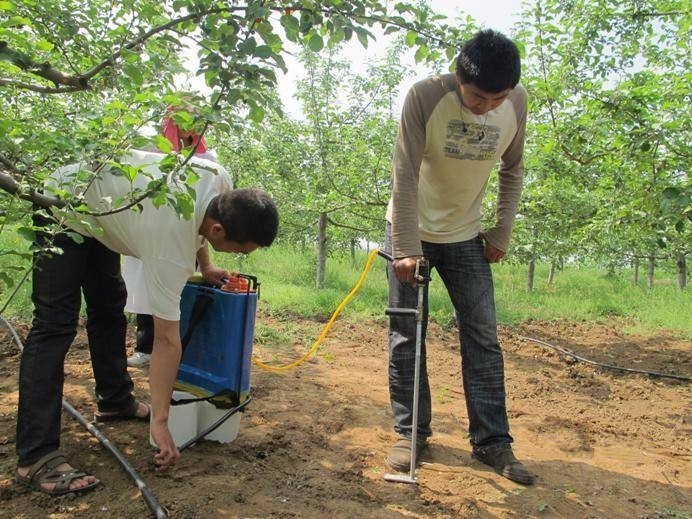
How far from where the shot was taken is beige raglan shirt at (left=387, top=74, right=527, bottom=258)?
93.4 inches

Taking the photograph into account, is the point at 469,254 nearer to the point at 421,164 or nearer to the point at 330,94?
the point at 421,164

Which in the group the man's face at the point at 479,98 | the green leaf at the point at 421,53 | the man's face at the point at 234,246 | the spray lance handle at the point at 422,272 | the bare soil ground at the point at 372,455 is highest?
the green leaf at the point at 421,53

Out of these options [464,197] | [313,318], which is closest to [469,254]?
[464,197]

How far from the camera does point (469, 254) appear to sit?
8.44 feet

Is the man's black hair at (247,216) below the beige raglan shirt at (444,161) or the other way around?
below

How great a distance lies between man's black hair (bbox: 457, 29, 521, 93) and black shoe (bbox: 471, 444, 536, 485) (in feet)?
4.97

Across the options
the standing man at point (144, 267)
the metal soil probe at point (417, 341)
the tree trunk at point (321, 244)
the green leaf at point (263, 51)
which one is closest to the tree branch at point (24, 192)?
the standing man at point (144, 267)

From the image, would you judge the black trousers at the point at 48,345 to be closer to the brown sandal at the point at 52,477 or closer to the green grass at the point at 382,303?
the brown sandal at the point at 52,477

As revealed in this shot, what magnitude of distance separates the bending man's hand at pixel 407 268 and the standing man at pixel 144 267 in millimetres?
597

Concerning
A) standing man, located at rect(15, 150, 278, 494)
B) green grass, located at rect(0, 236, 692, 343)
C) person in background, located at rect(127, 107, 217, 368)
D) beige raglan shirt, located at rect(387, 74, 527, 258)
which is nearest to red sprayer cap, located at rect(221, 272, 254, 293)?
standing man, located at rect(15, 150, 278, 494)

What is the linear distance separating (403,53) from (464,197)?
6.16 meters

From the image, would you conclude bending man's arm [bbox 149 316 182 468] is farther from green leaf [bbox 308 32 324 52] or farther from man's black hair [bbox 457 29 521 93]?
man's black hair [bbox 457 29 521 93]

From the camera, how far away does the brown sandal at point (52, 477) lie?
2.11 m

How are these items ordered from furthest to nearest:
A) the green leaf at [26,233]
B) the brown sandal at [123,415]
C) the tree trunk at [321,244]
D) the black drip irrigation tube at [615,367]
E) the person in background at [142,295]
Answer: the tree trunk at [321,244] < the black drip irrigation tube at [615,367] < the person in background at [142,295] < the brown sandal at [123,415] < the green leaf at [26,233]
